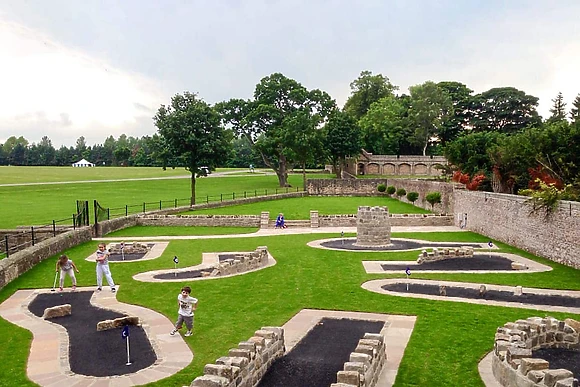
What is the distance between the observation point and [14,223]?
112ft

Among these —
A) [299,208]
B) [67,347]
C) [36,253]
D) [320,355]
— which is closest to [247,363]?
[320,355]

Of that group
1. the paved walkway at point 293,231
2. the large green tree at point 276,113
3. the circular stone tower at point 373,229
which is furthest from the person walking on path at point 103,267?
the large green tree at point 276,113

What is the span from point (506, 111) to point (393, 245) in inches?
2397

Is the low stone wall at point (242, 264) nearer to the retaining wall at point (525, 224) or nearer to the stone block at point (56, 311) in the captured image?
the stone block at point (56, 311)

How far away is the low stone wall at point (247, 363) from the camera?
7871mm

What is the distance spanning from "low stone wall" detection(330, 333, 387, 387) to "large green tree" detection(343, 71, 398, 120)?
3561 inches

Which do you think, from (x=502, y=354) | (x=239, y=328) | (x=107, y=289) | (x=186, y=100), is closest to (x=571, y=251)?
(x=502, y=354)

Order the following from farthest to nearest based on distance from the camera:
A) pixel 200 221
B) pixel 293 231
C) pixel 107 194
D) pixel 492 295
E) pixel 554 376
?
pixel 107 194
pixel 200 221
pixel 293 231
pixel 492 295
pixel 554 376

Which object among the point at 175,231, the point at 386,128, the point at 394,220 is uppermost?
the point at 386,128

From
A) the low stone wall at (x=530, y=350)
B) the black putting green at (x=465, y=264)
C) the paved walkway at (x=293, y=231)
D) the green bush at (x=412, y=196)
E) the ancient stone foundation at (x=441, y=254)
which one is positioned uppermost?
the green bush at (x=412, y=196)

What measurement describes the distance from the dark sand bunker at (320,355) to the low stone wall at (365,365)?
80cm

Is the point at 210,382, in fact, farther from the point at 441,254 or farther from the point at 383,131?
the point at 383,131

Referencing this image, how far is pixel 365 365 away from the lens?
8.66 metres

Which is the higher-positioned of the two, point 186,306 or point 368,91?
point 368,91
